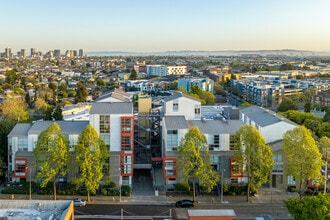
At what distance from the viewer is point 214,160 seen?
26984 millimetres

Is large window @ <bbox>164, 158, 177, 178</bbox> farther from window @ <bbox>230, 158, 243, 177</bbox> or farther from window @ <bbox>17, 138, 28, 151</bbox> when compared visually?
window @ <bbox>17, 138, 28, 151</bbox>

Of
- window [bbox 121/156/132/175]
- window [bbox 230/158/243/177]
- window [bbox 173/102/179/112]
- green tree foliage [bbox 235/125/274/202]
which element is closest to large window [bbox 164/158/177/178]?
window [bbox 121/156/132/175]

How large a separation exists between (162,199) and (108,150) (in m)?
4.81

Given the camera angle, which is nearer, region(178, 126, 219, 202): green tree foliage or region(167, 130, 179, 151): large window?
region(178, 126, 219, 202): green tree foliage

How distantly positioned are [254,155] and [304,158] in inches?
108

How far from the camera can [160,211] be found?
2292cm

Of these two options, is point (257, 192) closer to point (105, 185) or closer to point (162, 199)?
point (162, 199)

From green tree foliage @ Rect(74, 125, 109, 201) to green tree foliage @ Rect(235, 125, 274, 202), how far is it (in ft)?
26.7

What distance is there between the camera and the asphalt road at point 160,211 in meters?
22.2

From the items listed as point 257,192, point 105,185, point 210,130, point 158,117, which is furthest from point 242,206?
point 158,117

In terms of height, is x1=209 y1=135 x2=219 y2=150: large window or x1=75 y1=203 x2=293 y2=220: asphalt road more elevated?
x1=209 y1=135 x2=219 y2=150: large window

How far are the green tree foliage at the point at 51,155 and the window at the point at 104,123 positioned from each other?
3000mm

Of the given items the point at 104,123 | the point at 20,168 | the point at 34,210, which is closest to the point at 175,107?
the point at 104,123

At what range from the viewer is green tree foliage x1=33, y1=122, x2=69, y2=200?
78.4 feet
